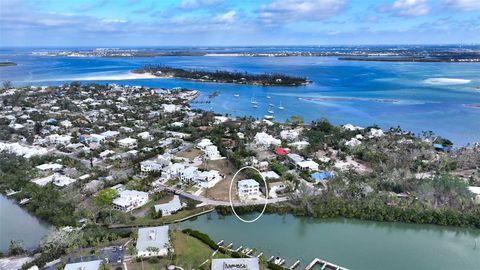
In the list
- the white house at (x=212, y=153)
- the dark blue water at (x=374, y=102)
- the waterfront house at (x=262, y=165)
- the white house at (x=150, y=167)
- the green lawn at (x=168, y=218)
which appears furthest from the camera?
the dark blue water at (x=374, y=102)

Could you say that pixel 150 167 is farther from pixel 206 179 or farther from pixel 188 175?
pixel 206 179

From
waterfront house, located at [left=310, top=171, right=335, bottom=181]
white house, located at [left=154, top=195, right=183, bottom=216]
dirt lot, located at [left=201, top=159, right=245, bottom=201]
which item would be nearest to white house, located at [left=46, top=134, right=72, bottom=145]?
dirt lot, located at [left=201, top=159, right=245, bottom=201]

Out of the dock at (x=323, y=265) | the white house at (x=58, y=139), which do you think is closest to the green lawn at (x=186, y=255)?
the dock at (x=323, y=265)

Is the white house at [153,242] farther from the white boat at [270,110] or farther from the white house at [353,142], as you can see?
the white boat at [270,110]

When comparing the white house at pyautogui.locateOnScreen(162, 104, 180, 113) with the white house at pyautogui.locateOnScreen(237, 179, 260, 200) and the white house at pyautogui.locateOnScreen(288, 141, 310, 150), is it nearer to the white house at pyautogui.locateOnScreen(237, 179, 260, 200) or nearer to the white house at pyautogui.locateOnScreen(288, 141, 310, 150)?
the white house at pyautogui.locateOnScreen(288, 141, 310, 150)

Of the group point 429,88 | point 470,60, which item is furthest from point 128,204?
point 470,60
